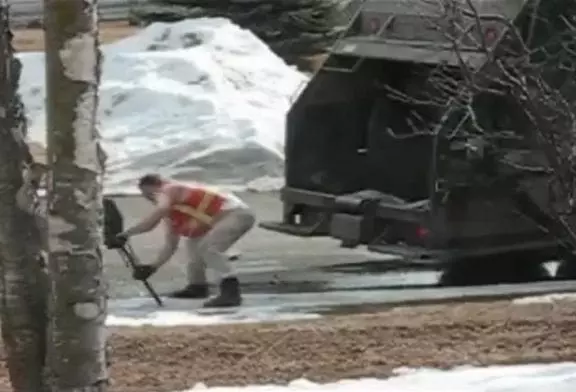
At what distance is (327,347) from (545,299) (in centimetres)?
240

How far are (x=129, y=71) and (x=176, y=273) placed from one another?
11.1 m

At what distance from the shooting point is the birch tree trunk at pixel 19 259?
16.9ft

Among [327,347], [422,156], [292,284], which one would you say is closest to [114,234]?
[292,284]

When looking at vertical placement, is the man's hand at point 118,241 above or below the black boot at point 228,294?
above

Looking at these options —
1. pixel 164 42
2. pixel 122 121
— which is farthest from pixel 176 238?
pixel 164 42

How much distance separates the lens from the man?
1081cm

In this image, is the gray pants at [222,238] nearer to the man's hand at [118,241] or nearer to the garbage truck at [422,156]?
the man's hand at [118,241]

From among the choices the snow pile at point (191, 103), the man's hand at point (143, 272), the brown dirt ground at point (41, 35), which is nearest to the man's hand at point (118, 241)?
the man's hand at point (143, 272)

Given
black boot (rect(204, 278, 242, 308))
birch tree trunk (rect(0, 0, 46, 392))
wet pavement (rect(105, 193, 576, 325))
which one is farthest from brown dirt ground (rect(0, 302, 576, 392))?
birch tree trunk (rect(0, 0, 46, 392))

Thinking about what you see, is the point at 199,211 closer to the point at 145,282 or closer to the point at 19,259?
the point at 145,282

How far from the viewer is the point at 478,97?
11.1 meters

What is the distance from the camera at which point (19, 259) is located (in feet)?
17.1

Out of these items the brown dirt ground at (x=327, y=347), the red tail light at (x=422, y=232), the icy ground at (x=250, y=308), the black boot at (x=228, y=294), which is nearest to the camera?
the brown dirt ground at (x=327, y=347)

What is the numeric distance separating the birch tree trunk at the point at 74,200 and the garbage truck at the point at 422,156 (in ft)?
17.3
